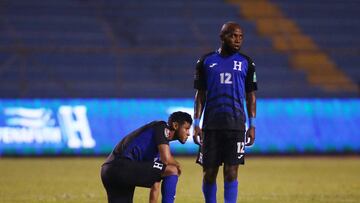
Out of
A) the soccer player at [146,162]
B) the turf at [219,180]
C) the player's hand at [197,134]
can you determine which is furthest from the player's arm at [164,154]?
the turf at [219,180]

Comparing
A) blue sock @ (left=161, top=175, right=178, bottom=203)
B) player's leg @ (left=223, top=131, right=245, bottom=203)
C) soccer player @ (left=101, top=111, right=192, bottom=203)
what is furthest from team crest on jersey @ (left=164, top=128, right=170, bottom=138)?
player's leg @ (left=223, top=131, right=245, bottom=203)

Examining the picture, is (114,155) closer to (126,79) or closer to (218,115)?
(218,115)

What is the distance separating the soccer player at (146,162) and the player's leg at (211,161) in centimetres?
40

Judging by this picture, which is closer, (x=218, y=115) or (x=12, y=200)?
(x=218, y=115)

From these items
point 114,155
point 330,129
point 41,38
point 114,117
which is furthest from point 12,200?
point 41,38

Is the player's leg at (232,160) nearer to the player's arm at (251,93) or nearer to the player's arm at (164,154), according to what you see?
the player's arm at (251,93)

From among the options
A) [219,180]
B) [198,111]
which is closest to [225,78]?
[198,111]

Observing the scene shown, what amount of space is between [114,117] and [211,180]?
11.7 meters

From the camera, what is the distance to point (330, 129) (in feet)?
68.2

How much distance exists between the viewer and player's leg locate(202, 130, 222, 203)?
912 centimetres

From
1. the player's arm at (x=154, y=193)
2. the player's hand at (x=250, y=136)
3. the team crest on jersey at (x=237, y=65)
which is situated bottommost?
the player's arm at (x=154, y=193)

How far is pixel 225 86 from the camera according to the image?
906 cm

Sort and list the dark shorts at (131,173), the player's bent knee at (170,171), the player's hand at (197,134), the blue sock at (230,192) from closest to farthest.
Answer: the dark shorts at (131,173) < the player's bent knee at (170,171) < the blue sock at (230,192) < the player's hand at (197,134)

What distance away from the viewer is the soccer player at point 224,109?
29.7ft
